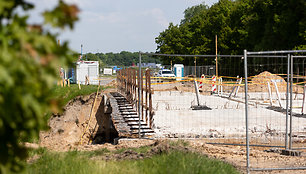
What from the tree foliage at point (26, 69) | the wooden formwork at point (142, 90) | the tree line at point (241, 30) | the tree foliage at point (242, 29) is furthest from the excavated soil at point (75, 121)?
the tree foliage at point (242, 29)

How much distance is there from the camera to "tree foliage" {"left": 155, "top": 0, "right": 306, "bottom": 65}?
44344 mm

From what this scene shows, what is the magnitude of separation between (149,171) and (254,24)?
51.2 meters

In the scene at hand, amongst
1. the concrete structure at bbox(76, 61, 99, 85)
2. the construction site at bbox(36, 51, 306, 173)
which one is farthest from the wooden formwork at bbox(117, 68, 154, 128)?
the concrete structure at bbox(76, 61, 99, 85)

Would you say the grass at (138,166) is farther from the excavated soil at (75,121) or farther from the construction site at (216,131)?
the excavated soil at (75,121)

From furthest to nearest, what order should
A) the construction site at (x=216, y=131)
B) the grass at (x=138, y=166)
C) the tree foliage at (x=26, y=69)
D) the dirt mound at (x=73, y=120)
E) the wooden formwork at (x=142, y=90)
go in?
the dirt mound at (x=73, y=120)
the wooden formwork at (x=142, y=90)
the construction site at (x=216, y=131)
the grass at (x=138, y=166)
the tree foliage at (x=26, y=69)

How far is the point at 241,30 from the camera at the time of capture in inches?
2347

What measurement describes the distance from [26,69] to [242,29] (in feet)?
204

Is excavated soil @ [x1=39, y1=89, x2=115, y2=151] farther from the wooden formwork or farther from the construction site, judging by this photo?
the wooden formwork

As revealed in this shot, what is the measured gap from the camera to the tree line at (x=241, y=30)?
44344mm

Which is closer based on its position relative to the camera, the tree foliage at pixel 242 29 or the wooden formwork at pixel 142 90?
the wooden formwork at pixel 142 90

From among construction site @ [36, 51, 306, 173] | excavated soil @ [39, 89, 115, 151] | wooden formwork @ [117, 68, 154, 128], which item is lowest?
excavated soil @ [39, 89, 115, 151]

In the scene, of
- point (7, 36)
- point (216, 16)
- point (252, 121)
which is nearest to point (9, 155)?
point (7, 36)

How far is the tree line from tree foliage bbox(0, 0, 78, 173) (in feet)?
102

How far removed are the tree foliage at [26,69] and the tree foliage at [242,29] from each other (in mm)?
40810
